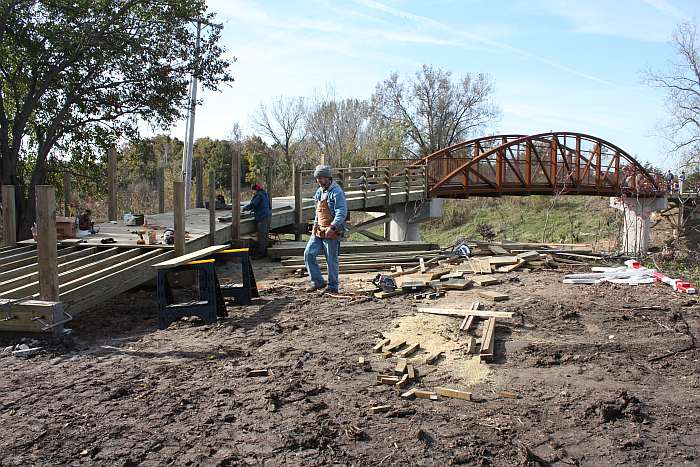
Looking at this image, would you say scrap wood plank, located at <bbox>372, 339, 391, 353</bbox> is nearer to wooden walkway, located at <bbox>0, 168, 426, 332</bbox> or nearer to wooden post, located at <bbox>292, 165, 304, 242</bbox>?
wooden walkway, located at <bbox>0, 168, 426, 332</bbox>

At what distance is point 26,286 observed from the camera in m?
7.36

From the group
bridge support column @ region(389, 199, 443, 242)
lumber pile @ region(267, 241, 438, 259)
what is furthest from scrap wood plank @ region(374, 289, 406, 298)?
bridge support column @ region(389, 199, 443, 242)

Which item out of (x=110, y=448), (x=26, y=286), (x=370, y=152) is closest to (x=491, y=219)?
(x=370, y=152)

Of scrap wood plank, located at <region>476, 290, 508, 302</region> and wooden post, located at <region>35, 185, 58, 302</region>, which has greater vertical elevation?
wooden post, located at <region>35, 185, 58, 302</region>

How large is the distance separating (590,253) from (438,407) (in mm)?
9745

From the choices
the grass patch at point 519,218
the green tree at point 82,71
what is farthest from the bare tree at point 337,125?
the green tree at point 82,71

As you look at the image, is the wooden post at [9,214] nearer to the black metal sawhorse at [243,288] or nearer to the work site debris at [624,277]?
the black metal sawhorse at [243,288]

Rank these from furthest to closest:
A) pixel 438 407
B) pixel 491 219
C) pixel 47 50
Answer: pixel 491 219 → pixel 47 50 → pixel 438 407

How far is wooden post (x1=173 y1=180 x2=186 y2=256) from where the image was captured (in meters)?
9.52

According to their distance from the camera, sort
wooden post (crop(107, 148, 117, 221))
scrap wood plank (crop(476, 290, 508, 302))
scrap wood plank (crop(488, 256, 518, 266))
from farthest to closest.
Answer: wooden post (crop(107, 148, 117, 221)), scrap wood plank (crop(488, 256, 518, 266)), scrap wood plank (crop(476, 290, 508, 302))

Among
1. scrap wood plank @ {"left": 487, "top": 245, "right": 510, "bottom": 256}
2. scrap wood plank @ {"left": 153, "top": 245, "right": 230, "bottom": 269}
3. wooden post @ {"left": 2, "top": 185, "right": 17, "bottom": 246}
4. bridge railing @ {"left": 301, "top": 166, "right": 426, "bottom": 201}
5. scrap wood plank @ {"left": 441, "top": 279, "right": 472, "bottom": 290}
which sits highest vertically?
bridge railing @ {"left": 301, "top": 166, "right": 426, "bottom": 201}

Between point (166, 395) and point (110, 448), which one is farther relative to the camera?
point (166, 395)

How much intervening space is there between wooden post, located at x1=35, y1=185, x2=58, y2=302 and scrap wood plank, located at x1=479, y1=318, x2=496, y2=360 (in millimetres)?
4774

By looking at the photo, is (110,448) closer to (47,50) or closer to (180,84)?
(47,50)
